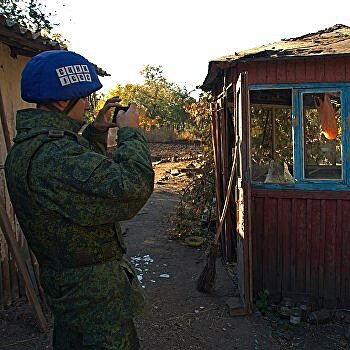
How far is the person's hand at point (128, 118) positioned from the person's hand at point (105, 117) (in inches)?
3.7

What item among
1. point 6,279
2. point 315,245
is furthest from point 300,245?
point 6,279

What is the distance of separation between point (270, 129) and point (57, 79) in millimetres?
6276

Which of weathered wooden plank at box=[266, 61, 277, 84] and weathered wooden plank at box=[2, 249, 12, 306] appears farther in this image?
weathered wooden plank at box=[266, 61, 277, 84]

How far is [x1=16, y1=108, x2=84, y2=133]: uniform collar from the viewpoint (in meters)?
1.96

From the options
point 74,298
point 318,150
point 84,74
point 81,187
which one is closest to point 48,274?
point 74,298

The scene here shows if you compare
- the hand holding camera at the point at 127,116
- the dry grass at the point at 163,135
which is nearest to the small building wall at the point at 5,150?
the hand holding camera at the point at 127,116

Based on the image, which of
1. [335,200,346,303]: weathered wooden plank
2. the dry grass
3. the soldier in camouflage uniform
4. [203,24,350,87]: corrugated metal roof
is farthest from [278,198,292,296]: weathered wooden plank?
the dry grass

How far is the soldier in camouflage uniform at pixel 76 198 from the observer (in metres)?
1.80

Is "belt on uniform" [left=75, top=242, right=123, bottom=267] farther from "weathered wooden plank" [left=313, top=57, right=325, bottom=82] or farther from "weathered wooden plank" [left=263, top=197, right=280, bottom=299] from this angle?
"weathered wooden plank" [left=313, top=57, right=325, bottom=82]

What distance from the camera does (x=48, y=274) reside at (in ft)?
6.86

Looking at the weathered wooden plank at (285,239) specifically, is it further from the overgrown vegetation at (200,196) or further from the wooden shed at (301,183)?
the overgrown vegetation at (200,196)

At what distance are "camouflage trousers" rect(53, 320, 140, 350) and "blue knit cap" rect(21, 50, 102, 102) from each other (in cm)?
105

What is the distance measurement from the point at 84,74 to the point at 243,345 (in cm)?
362

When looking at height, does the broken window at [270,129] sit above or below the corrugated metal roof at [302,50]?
below
